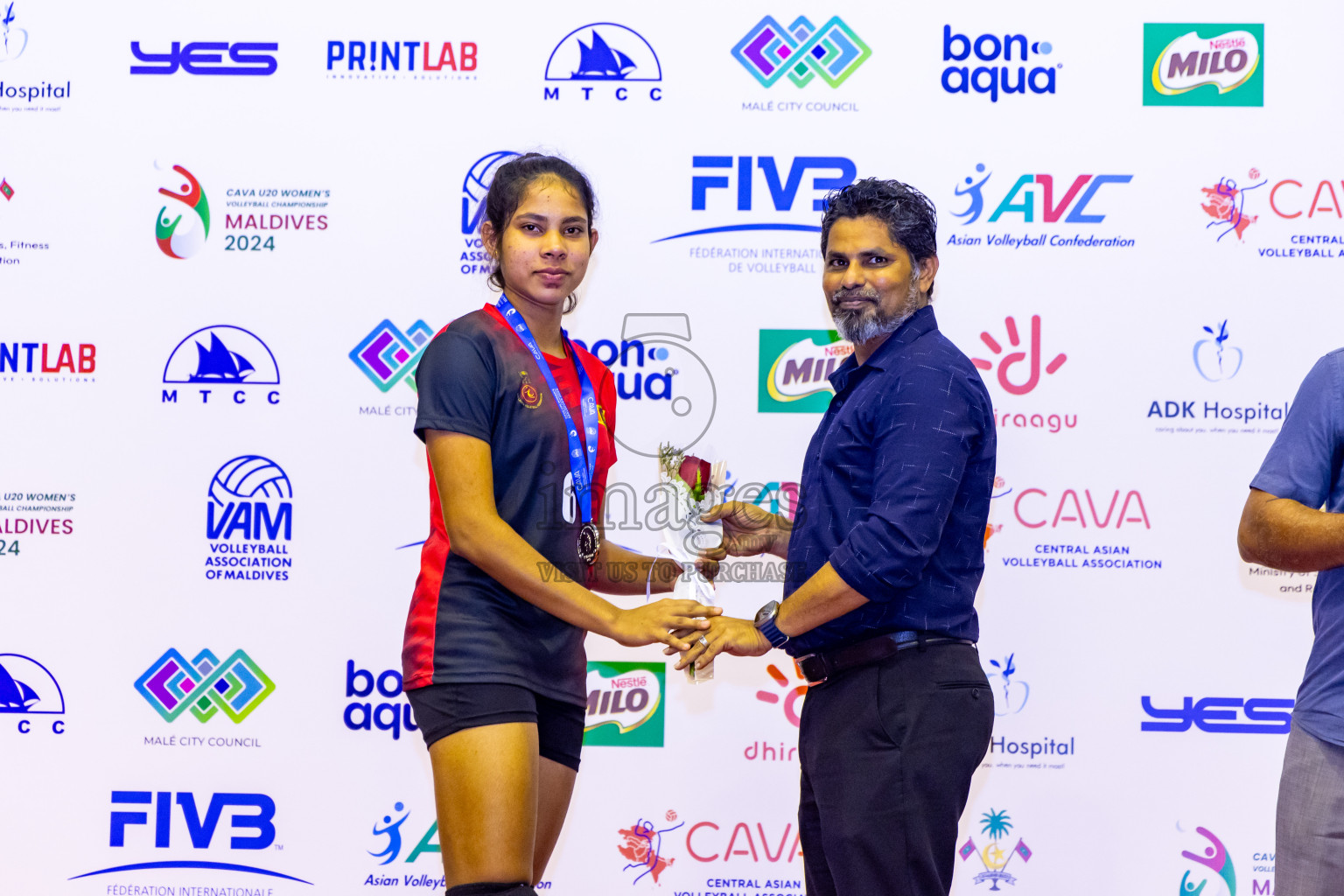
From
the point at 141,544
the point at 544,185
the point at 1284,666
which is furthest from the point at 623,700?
the point at 1284,666

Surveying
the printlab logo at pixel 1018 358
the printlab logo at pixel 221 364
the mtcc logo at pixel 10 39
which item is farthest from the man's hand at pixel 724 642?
the mtcc logo at pixel 10 39

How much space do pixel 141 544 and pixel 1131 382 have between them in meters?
3.46

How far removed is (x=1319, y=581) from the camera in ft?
7.37

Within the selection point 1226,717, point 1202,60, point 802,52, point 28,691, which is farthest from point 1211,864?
point 28,691

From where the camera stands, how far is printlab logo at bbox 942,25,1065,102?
3719 millimetres

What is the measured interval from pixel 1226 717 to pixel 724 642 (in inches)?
86.4

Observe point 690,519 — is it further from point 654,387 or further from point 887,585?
point 654,387

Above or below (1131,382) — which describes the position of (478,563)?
below

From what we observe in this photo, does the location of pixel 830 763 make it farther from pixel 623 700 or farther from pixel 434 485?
pixel 623 700

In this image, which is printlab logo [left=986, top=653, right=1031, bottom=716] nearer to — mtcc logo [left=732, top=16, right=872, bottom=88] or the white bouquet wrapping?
the white bouquet wrapping

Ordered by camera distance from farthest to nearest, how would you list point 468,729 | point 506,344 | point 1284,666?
1. point 1284,666
2. point 506,344
3. point 468,729

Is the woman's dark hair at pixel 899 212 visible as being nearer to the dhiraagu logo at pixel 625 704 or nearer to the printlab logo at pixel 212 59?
the dhiraagu logo at pixel 625 704

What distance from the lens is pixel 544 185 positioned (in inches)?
94.0

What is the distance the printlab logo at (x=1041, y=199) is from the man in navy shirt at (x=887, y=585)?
138 cm
